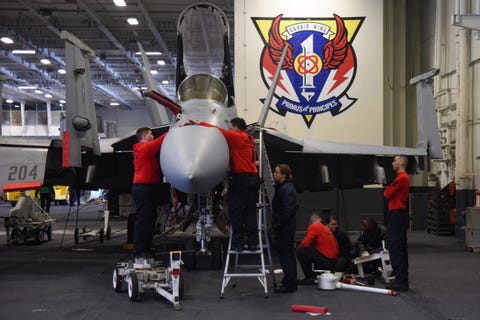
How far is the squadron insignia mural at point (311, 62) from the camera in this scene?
1491cm

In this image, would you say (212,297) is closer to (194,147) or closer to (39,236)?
(194,147)

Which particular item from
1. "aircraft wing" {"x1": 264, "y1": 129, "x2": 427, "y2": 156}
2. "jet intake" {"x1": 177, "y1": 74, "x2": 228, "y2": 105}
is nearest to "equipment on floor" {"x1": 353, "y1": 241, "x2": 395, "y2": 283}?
"aircraft wing" {"x1": 264, "y1": 129, "x2": 427, "y2": 156}

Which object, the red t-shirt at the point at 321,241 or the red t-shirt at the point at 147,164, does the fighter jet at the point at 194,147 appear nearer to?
the red t-shirt at the point at 147,164

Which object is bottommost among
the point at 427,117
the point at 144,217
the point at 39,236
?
the point at 39,236

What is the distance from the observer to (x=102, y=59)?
26047 mm

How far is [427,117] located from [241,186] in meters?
5.76

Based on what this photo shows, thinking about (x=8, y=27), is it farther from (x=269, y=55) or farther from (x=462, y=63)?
(x=462, y=63)

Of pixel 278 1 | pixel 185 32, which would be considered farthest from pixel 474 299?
pixel 278 1

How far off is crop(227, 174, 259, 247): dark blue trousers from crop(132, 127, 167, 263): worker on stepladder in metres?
0.93

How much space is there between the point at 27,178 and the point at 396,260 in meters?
5.57

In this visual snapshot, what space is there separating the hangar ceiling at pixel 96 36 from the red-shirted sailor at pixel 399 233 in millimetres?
12157

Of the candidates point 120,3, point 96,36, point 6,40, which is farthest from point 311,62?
point 6,40

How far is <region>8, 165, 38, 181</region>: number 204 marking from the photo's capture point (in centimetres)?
873

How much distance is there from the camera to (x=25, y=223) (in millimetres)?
12430
